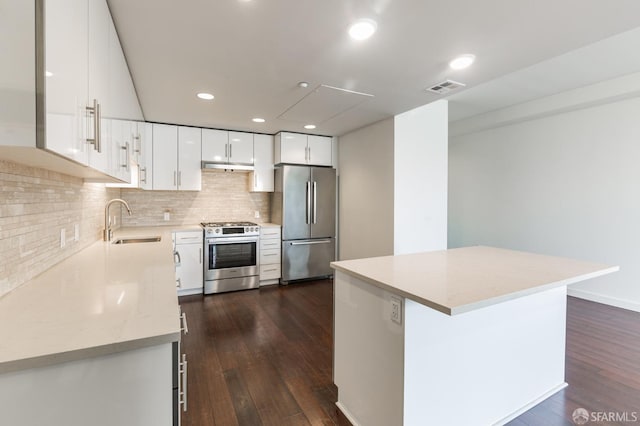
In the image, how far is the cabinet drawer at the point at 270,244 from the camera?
4.40 m

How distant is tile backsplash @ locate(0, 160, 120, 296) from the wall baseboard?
5.49m

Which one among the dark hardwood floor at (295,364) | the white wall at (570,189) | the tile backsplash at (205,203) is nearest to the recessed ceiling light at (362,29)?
the dark hardwood floor at (295,364)

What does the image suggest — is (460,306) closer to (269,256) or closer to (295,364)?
(295,364)

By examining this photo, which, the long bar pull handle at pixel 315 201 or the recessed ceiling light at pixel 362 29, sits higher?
the recessed ceiling light at pixel 362 29

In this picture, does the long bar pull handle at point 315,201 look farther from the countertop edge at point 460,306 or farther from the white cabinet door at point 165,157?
the countertop edge at point 460,306

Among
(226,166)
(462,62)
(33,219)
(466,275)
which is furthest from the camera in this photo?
(226,166)

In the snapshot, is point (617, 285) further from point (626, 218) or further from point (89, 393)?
point (89, 393)

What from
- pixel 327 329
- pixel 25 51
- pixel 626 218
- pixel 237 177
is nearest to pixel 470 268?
pixel 327 329

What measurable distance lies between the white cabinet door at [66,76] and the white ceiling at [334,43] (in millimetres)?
629

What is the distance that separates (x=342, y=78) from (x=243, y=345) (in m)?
2.50

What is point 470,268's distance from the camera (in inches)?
71.6

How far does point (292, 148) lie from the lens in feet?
14.8

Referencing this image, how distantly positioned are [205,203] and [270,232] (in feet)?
3.77

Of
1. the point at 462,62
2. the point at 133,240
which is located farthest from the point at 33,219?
the point at 462,62
